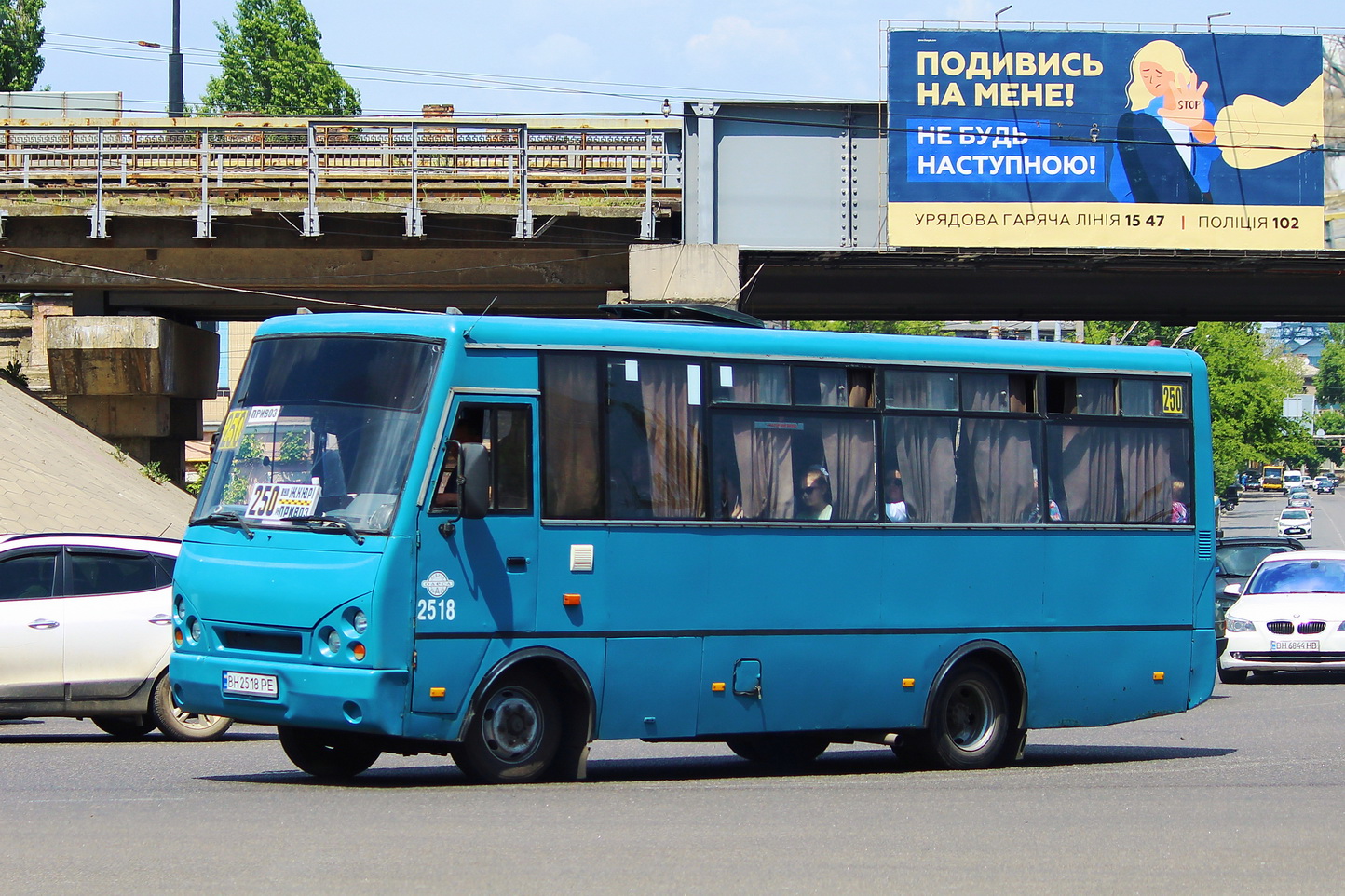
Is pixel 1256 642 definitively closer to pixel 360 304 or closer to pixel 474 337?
pixel 474 337

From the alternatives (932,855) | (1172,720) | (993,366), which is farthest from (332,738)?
(1172,720)

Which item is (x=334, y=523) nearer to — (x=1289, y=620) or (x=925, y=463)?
(x=925, y=463)

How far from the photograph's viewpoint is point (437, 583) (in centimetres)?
970

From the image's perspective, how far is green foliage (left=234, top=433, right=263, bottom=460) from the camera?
10.1m

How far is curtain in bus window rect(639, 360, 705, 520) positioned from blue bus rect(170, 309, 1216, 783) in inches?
0.8

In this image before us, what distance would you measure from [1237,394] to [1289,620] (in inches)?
2364

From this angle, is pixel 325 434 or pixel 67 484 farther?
pixel 67 484

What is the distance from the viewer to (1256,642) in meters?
21.0

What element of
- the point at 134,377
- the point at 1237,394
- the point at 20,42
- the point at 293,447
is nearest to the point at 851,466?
the point at 293,447

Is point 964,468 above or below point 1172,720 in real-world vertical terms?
above

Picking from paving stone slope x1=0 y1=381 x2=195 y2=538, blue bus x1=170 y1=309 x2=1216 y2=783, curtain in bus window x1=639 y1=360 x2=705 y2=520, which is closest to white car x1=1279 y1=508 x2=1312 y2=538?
paving stone slope x1=0 y1=381 x2=195 y2=538

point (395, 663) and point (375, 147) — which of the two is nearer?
point (395, 663)

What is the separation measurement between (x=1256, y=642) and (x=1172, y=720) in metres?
5.00

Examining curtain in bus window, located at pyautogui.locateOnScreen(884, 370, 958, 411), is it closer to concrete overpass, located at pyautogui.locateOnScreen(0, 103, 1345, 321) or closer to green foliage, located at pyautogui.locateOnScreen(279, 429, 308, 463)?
green foliage, located at pyautogui.locateOnScreen(279, 429, 308, 463)
